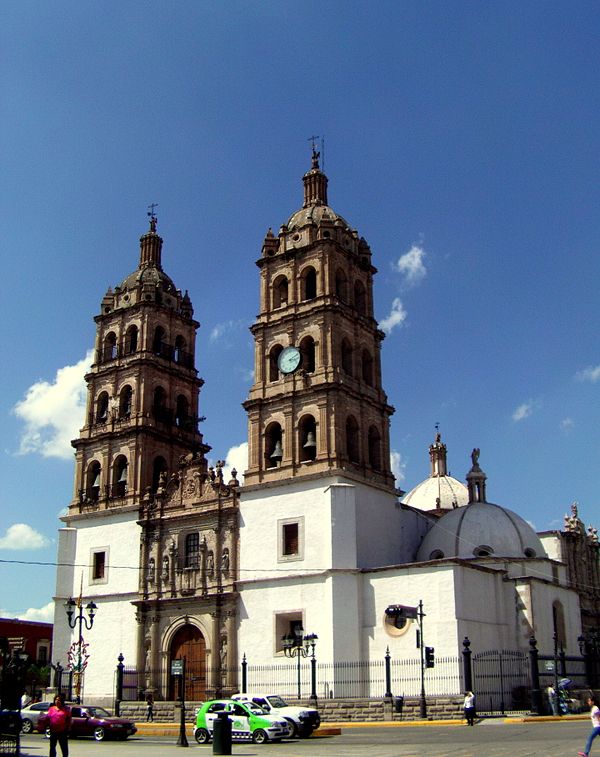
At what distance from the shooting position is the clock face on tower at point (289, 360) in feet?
155

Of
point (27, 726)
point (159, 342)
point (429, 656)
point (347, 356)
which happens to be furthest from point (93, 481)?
point (429, 656)

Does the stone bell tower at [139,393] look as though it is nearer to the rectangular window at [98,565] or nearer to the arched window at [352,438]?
the rectangular window at [98,565]

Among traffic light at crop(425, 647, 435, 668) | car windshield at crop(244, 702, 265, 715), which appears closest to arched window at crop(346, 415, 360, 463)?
traffic light at crop(425, 647, 435, 668)

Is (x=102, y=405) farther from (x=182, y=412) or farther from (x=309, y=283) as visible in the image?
(x=309, y=283)

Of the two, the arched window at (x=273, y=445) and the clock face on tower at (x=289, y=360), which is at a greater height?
the clock face on tower at (x=289, y=360)

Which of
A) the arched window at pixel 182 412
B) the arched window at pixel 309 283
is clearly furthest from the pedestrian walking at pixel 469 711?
the arched window at pixel 182 412

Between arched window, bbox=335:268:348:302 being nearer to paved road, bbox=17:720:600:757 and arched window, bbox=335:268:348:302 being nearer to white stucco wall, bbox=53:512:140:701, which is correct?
white stucco wall, bbox=53:512:140:701

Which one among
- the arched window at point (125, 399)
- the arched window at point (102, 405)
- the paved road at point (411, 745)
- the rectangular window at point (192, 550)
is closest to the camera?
the paved road at point (411, 745)

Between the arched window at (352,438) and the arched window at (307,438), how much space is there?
1.80 m

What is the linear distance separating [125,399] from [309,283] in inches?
529

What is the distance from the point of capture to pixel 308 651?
4112 cm

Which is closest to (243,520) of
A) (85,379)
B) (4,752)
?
(85,379)

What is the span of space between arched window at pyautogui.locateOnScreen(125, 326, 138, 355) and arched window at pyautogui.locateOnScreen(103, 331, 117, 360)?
1.05 meters

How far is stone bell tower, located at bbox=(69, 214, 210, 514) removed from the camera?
2067 inches
